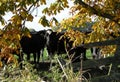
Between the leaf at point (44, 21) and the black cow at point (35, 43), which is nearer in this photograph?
the leaf at point (44, 21)

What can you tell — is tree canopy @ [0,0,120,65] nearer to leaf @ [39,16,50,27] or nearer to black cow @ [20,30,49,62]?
leaf @ [39,16,50,27]

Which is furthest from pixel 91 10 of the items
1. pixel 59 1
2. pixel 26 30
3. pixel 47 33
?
pixel 47 33

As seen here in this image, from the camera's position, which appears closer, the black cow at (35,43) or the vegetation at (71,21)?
the vegetation at (71,21)

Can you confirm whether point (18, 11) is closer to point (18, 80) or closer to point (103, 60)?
point (18, 80)

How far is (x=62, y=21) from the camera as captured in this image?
13.2 meters

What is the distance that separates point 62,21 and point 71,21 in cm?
44

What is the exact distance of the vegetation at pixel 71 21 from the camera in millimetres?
8797

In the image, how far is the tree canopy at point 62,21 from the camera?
28.8 feet

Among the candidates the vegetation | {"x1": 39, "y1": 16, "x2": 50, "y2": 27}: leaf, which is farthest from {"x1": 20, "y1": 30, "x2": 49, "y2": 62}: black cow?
{"x1": 39, "y1": 16, "x2": 50, "y2": 27}: leaf

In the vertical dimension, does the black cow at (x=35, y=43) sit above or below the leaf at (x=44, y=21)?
above

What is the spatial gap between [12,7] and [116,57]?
11.7 ft

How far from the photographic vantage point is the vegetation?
8.80m

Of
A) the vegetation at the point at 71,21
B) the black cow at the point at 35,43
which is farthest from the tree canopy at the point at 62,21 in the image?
the black cow at the point at 35,43

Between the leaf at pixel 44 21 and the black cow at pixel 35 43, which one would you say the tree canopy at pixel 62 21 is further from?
the black cow at pixel 35 43
